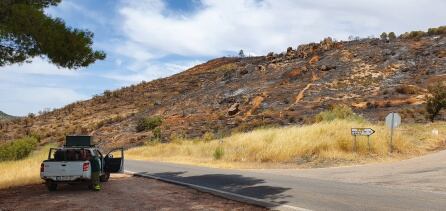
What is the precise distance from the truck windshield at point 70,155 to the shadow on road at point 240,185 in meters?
3.55

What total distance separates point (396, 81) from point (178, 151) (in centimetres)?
2677

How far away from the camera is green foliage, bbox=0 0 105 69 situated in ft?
39.9

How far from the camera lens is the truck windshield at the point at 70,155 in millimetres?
14781

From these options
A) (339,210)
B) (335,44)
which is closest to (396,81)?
(335,44)

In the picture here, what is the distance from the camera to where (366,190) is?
12.5m

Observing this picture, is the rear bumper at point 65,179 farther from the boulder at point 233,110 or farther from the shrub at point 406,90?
the boulder at point 233,110

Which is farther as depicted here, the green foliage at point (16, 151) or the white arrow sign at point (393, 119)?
the green foliage at point (16, 151)

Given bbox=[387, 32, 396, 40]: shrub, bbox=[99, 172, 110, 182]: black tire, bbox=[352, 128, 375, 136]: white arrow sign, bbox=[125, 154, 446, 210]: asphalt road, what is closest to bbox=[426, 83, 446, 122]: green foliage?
bbox=[352, 128, 375, 136]: white arrow sign

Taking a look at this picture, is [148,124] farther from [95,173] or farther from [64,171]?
[64,171]

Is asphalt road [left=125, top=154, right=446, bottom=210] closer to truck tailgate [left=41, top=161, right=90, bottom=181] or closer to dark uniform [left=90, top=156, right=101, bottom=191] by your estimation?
dark uniform [left=90, top=156, right=101, bottom=191]

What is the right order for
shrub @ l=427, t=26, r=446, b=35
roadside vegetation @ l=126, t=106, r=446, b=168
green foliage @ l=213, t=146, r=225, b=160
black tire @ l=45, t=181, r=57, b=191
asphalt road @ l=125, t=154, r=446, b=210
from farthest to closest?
shrub @ l=427, t=26, r=446, b=35, green foliage @ l=213, t=146, r=225, b=160, roadside vegetation @ l=126, t=106, r=446, b=168, black tire @ l=45, t=181, r=57, b=191, asphalt road @ l=125, t=154, r=446, b=210

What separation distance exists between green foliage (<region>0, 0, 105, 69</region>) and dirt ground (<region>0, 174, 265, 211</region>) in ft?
13.2

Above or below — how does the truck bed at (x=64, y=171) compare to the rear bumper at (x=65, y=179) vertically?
above

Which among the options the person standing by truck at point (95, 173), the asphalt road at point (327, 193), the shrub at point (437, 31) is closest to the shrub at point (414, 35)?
the shrub at point (437, 31)
